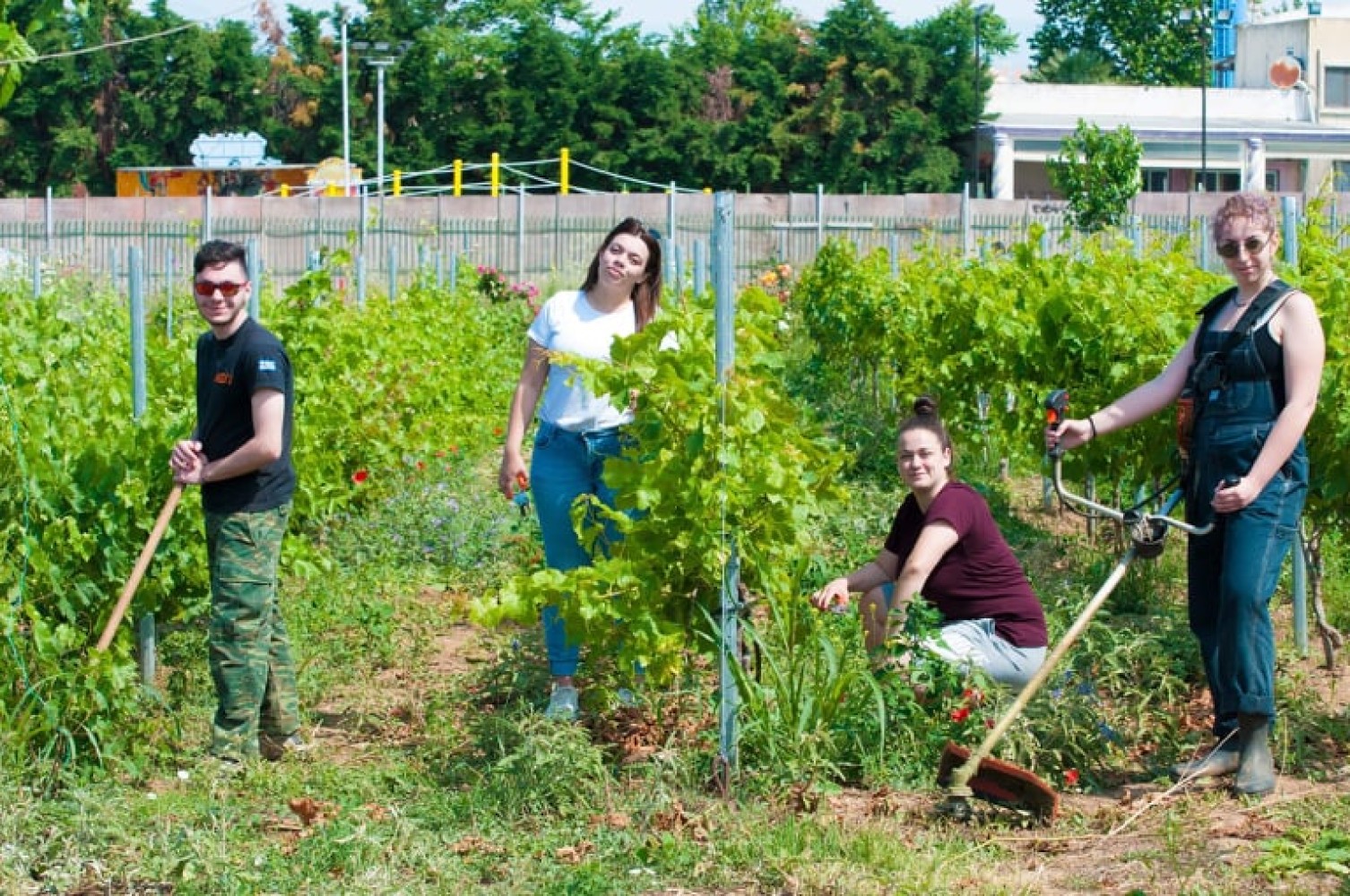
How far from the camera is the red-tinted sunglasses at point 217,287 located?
5023mm

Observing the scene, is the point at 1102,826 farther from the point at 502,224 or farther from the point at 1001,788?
the point at 502,224

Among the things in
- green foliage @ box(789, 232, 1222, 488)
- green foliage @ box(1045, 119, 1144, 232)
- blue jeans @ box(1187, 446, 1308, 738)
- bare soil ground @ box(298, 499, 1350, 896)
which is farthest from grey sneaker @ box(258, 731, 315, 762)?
green foliage @ box(1045, 119, 1144, 232)

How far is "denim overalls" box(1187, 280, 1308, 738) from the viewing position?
4.66 meters

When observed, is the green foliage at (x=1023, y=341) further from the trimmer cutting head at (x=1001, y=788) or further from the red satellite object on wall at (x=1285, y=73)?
the red satellite object on wall at (x=1285, y=73)

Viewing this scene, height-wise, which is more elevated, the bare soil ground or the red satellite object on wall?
the red satellite object on wall

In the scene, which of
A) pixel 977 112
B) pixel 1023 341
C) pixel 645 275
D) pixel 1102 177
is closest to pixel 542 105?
pixel 977 112

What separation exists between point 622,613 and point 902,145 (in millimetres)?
40729

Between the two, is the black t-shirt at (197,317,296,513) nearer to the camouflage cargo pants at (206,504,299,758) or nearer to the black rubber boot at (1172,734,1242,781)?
the camouflage cargo pants at (206,504,299,758)

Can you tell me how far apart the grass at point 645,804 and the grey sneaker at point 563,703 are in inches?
2.5

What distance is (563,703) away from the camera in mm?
5223

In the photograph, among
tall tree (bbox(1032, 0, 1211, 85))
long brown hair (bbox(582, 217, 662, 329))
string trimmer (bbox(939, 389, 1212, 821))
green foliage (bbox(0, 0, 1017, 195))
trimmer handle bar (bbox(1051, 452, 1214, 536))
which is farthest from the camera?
tall tree (bbox(1032, 0, 1211, 85))

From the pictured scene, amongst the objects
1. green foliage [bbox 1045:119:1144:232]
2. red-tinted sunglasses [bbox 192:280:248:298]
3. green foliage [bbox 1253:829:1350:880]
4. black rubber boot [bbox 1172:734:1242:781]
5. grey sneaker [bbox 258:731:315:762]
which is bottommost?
grey sneaker [bbox 258:731:315:762]

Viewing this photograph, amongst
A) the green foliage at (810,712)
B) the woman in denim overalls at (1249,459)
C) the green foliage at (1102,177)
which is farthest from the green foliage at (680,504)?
the green foliage at (1102,177)

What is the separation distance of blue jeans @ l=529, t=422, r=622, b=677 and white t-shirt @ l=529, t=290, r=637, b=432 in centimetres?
4
